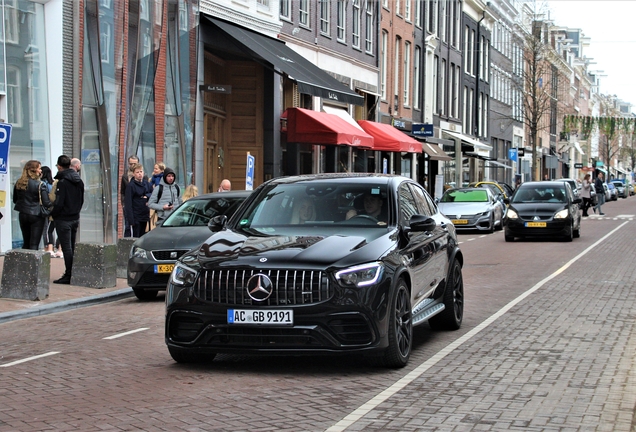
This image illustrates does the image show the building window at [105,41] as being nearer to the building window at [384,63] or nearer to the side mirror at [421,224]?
the side mirror at [421,224]

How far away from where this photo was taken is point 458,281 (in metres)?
10.9

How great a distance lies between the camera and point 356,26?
134 ft

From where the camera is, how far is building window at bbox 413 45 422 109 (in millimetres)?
50812

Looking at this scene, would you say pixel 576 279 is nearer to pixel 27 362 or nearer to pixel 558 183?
pixel 27 362

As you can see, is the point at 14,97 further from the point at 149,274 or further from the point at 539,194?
the point at 539,194

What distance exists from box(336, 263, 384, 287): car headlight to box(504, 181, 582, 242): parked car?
62.2 ft

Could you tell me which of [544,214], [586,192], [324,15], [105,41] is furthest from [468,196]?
[105,41]

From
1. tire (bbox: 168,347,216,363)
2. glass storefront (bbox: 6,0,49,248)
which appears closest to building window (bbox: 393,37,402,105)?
glass storefront (bbox: 6,0,49,248)

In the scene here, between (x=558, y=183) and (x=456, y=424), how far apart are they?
72.7 feet

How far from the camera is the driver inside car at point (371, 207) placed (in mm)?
9109

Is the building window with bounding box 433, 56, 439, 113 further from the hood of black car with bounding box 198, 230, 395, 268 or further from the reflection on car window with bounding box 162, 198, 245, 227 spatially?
the hood of black car with bounding box 198, 230, 395, 268

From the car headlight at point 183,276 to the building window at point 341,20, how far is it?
31.0 metres

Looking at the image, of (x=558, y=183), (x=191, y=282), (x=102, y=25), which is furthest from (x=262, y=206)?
(x=558, y=183)

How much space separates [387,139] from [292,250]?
3100 centimetres
